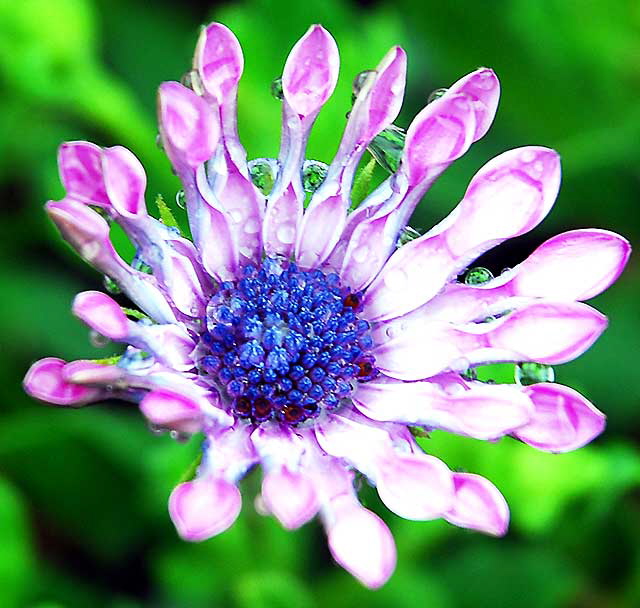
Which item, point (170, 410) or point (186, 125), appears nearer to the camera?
point (170, 410)

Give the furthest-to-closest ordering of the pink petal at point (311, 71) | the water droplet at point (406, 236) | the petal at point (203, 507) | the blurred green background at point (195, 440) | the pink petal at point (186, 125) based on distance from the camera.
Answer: the blurred green background at point (195, 440), the water droplet at point (406, 236), the pink petal at point (311, 71), the pink petal at point (186, 125), the petal at point (203, 507)

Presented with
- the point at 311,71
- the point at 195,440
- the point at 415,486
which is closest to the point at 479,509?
the point at 415,486

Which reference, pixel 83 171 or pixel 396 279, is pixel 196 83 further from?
pixel 396 279

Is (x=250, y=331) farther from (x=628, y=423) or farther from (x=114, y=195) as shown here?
(x=628, y=423)

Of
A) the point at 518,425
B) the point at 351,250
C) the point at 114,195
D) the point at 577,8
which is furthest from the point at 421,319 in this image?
the point at 577,8

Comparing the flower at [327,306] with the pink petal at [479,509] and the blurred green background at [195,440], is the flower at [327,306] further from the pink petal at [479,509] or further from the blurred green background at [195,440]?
the blurred green background at [195,440]

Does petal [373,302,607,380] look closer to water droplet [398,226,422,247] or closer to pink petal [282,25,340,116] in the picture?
water droplet [398,226,422,247]

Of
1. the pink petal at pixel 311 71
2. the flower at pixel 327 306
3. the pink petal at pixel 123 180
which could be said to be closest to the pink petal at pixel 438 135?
the flower at pixel 327 306
